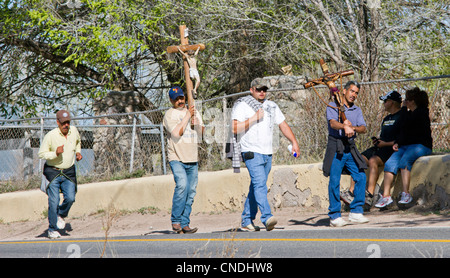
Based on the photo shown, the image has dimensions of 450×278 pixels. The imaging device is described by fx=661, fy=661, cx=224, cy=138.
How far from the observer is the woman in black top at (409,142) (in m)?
9.14

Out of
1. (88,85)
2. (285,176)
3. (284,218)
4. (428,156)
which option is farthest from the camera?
(88,85)

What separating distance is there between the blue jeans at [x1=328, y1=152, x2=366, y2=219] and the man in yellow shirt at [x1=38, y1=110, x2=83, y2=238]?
3.94 m

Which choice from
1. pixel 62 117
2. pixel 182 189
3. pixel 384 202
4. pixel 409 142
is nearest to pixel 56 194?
pixel 62 117

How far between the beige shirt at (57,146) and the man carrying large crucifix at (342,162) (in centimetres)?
391

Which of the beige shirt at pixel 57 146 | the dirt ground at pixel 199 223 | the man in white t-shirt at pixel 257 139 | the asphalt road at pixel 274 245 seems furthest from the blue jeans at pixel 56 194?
the man in white t-shirt at pixel 257 139

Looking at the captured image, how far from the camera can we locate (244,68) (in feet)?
62.0

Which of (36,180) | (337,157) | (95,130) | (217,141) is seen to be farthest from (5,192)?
(337,157)

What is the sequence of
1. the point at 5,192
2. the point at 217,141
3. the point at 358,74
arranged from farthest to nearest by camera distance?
1. the point at 358,74
2. the point at 5,192
3. the point at 217,141

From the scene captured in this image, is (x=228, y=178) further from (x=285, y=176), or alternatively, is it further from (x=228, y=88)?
(x=228, y=88)

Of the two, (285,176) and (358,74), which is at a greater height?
(358,74)

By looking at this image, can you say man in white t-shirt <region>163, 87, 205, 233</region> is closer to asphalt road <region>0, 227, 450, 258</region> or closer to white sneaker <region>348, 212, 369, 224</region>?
asphalt road <region>0, 227, 450, 258</region>

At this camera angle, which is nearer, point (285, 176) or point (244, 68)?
point (285, 176)

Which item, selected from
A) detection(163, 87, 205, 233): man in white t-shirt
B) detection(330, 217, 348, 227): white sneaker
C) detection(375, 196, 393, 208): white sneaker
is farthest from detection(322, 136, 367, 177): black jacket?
detection(163, 87, 205, 233): man in white t-shirt

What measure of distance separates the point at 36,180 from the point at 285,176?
6266 mm
